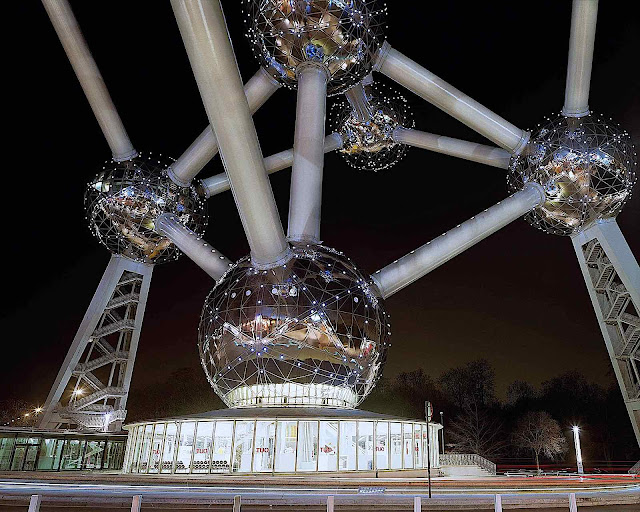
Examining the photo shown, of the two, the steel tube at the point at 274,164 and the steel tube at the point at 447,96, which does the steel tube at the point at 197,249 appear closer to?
the steel tube at the point at 274,164

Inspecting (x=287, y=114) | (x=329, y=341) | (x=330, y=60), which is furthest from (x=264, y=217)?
(x=287, y=114)

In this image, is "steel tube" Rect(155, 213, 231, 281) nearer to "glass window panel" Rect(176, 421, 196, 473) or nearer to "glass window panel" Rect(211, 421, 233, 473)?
"glass window panel" Rect(211, 421, 233, 473)

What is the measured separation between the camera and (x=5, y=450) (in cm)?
2064

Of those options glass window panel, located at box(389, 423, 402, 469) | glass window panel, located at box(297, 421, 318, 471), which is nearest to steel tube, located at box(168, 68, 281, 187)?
glass window panel, located at box(297, 421, 318, 471)

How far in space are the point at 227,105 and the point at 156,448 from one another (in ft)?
37.0

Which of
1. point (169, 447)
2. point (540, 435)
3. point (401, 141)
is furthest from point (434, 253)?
point (540, 435)

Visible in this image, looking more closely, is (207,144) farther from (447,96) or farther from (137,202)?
(447,96)

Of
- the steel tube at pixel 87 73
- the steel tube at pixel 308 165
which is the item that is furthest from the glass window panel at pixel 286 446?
the steel tube at pixel 87 73

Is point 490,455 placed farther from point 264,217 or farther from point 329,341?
point 264,217

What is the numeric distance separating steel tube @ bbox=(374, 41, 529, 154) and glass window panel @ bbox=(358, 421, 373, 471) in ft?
32.7

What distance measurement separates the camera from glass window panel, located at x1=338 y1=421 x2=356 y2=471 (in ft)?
44.9

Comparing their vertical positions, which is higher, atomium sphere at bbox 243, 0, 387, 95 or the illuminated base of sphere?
atomium sphere at bbox 243, 0, 387, 95

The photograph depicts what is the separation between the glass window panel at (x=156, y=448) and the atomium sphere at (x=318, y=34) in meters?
11.2

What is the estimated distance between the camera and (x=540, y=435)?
37062 mm
